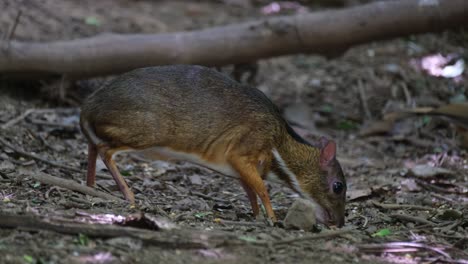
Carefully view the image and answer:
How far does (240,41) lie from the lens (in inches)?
374

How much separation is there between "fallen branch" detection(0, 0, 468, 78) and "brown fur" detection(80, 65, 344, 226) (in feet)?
9.72

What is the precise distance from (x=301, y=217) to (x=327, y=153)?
1.19 meters

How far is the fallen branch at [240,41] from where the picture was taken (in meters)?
8.81

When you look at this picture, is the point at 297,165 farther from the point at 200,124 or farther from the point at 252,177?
the point at 200,124

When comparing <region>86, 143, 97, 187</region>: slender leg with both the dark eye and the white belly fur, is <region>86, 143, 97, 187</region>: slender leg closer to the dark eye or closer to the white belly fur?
the white belly fur

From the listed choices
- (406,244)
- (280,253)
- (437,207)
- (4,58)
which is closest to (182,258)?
(280,253)

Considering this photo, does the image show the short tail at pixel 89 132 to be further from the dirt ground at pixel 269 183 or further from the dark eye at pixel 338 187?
the dark eye at pixel 338 187

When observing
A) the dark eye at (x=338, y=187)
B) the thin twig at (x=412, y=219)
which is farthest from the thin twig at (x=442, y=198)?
the dark eye at (x=338, y=187)

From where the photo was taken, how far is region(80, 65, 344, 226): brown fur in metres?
5.84

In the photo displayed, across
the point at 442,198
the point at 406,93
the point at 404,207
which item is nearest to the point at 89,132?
the point at 404,207

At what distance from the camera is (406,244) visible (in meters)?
4.83

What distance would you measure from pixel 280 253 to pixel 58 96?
17.7ft

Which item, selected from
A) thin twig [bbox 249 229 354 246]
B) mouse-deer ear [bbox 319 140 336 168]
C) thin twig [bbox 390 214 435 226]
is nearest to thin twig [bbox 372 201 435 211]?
thin twig [bbox 390 214 435 226]

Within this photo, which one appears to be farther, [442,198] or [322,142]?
[442,198]
